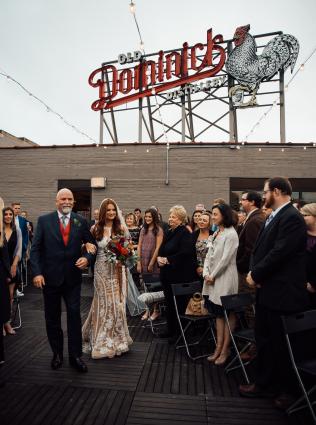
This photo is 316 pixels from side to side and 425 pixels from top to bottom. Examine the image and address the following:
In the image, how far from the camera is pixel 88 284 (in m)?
8.64

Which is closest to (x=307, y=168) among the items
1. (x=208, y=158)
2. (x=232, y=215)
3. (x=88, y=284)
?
(x=208, y=158)

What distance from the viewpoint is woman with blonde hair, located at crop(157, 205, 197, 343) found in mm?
Result: 4441

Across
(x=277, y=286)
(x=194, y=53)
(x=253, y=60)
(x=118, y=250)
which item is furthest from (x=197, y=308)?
(x=194, y=53)

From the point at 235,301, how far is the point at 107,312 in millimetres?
1730

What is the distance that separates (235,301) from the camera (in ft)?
10.9

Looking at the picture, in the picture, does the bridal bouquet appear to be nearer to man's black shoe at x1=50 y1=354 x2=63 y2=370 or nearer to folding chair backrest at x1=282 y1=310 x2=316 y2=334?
man's black shoe at x1=50 y1=354 x2=63 y2=370

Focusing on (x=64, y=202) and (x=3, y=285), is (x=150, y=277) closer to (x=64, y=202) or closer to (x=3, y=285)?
(x=64, y=202)

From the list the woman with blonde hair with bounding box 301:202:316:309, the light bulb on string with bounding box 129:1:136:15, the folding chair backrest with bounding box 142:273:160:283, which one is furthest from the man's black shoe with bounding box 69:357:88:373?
the light bulb on string with bounding box 129:1:136:15

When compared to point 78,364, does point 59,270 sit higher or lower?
higher

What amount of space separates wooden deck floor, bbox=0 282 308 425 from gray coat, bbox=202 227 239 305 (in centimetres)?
92

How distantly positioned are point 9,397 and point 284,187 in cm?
340

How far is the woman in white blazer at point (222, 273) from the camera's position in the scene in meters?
3.58

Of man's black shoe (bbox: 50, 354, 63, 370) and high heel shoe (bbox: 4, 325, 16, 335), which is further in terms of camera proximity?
high heel shoe (bbox: 4, 325, 16, 335)

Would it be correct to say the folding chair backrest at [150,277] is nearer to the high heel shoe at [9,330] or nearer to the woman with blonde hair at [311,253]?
the high heel shoe at [9,330]
